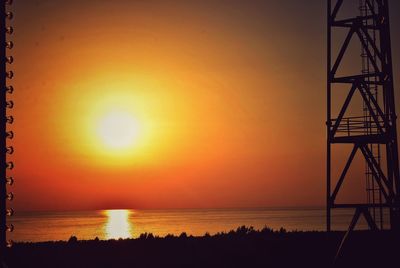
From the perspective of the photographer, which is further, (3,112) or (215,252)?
(215,252)

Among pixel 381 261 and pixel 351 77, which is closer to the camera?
pixel 381 261

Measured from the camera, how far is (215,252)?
2730 centimetres

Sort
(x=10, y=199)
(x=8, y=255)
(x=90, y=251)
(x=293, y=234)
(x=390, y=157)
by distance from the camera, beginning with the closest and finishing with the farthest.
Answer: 1. (x=10, y=199)
2. (x=8, y=255)
3. (x=90, y=251)
4. (x=390, y=157)
5. (x=293, y=234)

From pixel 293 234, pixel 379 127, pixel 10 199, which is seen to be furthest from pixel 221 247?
pixel 10 199

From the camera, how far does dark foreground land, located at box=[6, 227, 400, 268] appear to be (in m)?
25.2

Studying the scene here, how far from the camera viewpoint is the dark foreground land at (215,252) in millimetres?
25169

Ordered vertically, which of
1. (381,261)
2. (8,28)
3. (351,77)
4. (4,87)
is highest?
(351,77)

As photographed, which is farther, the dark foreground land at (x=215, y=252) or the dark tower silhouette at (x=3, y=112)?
the dark foreground land at (x=215, y=252)

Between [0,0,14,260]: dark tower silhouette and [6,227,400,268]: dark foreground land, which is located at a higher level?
[0,0,14,260]: dark tower silhouette

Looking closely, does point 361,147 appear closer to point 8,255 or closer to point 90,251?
point 90,251

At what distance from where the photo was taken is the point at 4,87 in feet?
35.8

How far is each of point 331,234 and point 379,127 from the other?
5.85 m

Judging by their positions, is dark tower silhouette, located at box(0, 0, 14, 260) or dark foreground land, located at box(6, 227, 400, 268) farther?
dark foreground land, located at box(6, 227, 400, 268)

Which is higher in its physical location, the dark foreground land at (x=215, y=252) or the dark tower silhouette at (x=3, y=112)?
the dark tower silhouette at (x=3, y=112)
